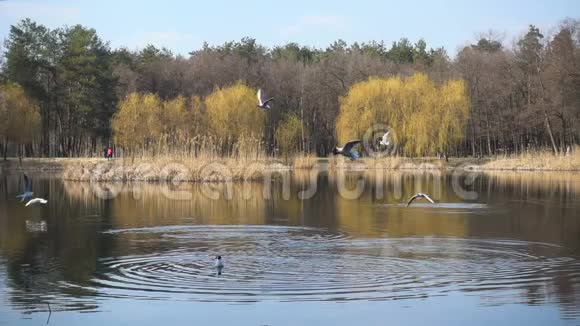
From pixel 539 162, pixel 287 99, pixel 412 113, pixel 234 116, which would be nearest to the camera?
pixel 539 162

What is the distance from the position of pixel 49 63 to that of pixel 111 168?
1226 inches

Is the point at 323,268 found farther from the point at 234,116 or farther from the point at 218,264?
the point at 234,116

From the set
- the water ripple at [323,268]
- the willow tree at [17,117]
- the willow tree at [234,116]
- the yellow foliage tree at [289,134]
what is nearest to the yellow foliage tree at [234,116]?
the willow tree at [234,116]

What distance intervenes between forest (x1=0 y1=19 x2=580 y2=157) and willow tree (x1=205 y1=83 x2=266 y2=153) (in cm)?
9

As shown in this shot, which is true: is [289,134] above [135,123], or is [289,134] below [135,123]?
below

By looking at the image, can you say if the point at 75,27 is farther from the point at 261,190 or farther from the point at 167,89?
the point at 261,190

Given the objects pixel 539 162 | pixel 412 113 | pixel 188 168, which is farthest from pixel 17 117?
pixel 539 162

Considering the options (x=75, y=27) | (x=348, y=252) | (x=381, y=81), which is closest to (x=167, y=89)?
(x=75, y=27)

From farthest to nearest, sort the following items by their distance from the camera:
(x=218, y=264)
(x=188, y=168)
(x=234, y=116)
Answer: (x=234, y=116) → (x=188, y=168) → (x=218, y=264)

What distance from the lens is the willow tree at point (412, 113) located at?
6047 centimetres

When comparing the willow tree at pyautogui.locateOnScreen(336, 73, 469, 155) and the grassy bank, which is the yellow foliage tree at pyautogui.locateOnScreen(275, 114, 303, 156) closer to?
the willow tree at pyautogui.locateOnScreen(336, 73, 469, 155)

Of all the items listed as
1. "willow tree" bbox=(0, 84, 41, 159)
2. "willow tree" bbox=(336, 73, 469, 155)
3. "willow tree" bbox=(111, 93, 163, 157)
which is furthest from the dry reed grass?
"willow tree" bbox=(0, 84, 41, 159)

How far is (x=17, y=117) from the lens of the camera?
196 feet

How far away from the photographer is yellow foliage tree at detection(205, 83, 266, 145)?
6450 centimetres
